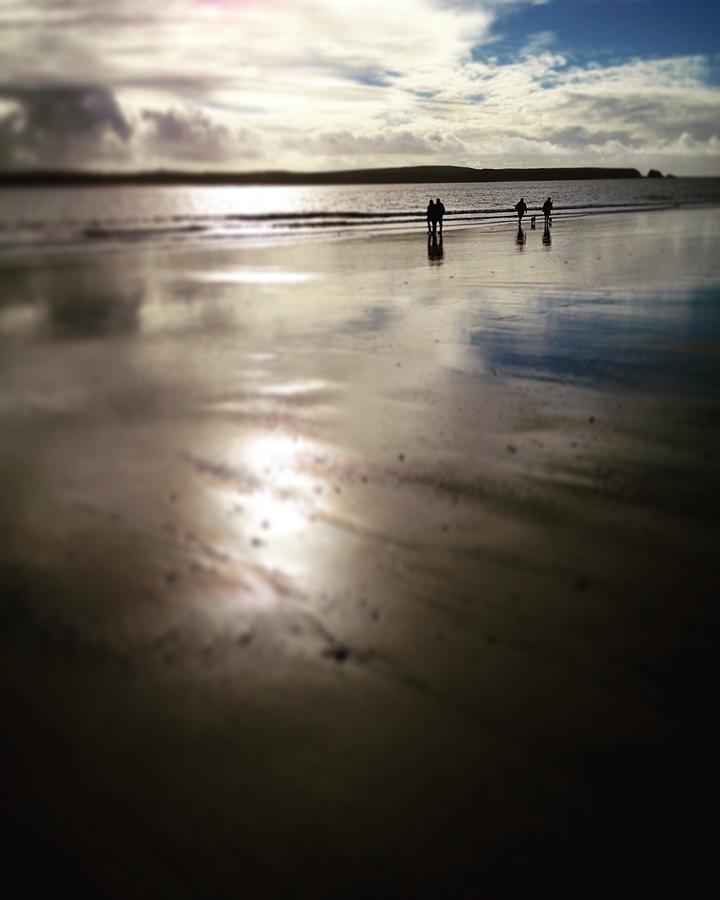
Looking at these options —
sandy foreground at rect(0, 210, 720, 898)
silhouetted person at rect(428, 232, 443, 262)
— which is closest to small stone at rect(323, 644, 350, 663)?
sandy foreground at rect(0, 210, 720, 898)

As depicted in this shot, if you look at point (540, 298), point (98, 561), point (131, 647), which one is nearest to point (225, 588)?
point (131, 647)

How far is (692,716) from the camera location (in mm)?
3348

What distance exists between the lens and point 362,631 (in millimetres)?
3963

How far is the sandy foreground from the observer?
108 inches

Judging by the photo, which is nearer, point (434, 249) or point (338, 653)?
point (338, 653)

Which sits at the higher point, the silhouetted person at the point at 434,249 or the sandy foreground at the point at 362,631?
the silhouetted person at the point at 434,249


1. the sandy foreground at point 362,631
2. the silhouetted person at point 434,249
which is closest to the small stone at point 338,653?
the sandy foreground at point 362,631

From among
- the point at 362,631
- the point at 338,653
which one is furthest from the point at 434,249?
the point at 338,653

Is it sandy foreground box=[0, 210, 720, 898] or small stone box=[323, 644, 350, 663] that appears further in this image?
small stone box=[323, 644, 350, 663]

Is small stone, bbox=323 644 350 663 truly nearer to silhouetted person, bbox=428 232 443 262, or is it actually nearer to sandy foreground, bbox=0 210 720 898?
sandy foreground, bbox=0 210 720 898

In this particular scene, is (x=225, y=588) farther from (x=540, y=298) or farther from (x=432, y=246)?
(x=432, y=246)

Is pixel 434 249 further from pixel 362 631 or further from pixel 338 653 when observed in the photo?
pixel 338 653

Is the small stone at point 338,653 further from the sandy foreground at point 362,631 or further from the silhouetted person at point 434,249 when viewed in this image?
the silhouetted person at point 434,249

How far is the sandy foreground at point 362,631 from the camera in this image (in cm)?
276
